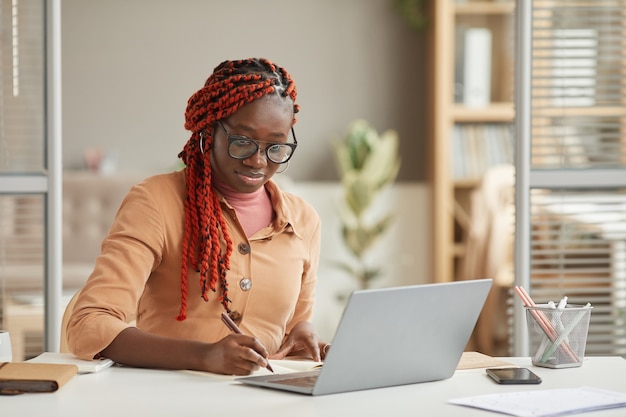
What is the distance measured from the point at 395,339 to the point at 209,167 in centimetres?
60

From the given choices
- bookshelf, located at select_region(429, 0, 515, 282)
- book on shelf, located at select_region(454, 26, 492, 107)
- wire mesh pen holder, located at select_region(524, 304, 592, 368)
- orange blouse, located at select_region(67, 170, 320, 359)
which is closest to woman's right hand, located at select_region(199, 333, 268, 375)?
orange blouse, located at select_region(67, 170, 320, 359)

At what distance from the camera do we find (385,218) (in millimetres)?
5117

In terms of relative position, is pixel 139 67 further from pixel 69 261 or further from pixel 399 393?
pixel 399 393

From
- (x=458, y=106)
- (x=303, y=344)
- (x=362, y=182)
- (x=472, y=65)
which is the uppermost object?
(x=472, y=65)

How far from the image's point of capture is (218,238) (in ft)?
5.99

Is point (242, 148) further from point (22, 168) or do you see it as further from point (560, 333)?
point (22, 168)

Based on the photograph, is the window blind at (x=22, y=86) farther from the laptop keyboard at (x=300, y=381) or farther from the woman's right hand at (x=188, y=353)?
the laptop keyboard at (x=300, y=381)

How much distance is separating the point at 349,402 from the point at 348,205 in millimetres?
3723

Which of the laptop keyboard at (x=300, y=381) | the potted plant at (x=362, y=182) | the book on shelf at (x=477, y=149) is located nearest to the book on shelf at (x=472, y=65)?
the book on shelf at (x=477, y=149)

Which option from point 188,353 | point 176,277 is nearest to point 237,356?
point 188,353

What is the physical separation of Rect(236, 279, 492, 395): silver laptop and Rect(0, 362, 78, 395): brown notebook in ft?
0.89

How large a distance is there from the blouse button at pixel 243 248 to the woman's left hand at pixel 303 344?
191 millimetres

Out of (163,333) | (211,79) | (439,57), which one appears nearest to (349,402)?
(163,333)

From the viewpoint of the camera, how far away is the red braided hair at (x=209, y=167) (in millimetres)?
1799
